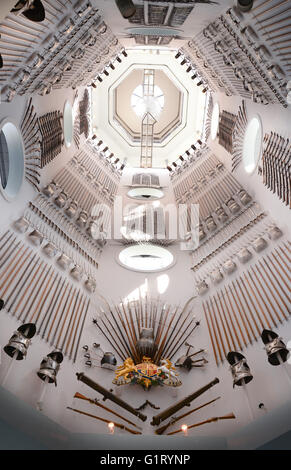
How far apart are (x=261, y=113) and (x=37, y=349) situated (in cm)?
637

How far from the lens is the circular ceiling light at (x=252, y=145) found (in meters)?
8.91

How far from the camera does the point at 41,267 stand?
24.2 feet

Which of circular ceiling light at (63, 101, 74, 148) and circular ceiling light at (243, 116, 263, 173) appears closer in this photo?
circular ceiling light at (243, 116, 263, 173)

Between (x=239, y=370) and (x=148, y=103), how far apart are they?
42.4 feet

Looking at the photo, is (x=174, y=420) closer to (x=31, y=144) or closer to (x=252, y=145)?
(x=31, y=144)

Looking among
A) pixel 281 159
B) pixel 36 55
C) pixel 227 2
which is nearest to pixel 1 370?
pixel 36 55

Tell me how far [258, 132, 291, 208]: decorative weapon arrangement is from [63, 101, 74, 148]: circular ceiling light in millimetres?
5222

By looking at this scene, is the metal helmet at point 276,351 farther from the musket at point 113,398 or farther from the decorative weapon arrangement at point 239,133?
the decorative weapon arrangement at point 239,133

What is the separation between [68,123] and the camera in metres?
10.7

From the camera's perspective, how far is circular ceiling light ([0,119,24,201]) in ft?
24.6

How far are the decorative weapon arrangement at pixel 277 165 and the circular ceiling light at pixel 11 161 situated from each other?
5000mm

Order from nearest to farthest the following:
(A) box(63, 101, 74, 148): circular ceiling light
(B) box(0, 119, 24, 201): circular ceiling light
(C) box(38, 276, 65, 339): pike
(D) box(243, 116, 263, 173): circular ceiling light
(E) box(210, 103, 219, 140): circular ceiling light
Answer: (C) box(38, 276, 65, 339): pike → (B) box(0, 119, 24, 201): circular ceiling light → (D) box(243, 116, 263, 173): circular ceiling light → (A) box(63, 101, 74, 148): circular ceiling light → (E) box(210, 103, 219, 140): circular ceiling light

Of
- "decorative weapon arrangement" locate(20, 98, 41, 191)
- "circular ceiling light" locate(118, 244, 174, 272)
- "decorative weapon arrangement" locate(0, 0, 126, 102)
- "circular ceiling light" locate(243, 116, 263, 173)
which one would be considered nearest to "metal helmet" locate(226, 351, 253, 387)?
"circular ceiling light" locate(118, 244, 174, 272)

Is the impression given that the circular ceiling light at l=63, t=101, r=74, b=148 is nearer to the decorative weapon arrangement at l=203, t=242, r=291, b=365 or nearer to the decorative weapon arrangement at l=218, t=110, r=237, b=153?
the decorative weapon arrangement at l=218, t=110, r=237, b=153
